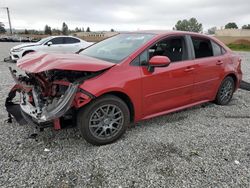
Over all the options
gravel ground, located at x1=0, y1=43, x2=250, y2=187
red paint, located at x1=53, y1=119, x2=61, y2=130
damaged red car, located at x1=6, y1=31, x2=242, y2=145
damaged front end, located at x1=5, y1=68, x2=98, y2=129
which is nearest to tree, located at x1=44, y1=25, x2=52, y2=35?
damaged red car, located at x1=6, y1=31, x2=242, y2=145

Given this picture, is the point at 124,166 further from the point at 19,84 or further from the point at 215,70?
the point at 215,70

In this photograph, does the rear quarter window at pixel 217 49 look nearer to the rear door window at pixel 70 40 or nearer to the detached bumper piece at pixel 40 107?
the detached bumper piece at pixel 40 107

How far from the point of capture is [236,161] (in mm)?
3221

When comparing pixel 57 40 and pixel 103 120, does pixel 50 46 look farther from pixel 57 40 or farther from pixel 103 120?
pixel 103 120

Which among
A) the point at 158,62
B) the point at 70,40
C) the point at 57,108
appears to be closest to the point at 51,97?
the point at 57,108

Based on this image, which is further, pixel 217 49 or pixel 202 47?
pixel 217 49

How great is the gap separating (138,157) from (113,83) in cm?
106

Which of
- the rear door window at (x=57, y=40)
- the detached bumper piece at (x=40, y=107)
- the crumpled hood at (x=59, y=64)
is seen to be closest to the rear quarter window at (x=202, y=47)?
the crumpled hood at (x=59, y=64)

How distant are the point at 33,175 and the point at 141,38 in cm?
267

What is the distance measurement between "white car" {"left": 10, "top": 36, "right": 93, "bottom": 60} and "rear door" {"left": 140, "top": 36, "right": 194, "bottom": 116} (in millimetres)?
8243

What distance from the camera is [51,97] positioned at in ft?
11.3

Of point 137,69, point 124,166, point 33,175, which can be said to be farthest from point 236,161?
point 33,175

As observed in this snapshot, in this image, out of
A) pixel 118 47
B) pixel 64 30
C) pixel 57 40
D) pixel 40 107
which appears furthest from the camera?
pixel 64 30

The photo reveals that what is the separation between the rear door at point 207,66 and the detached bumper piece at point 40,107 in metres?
2.49
